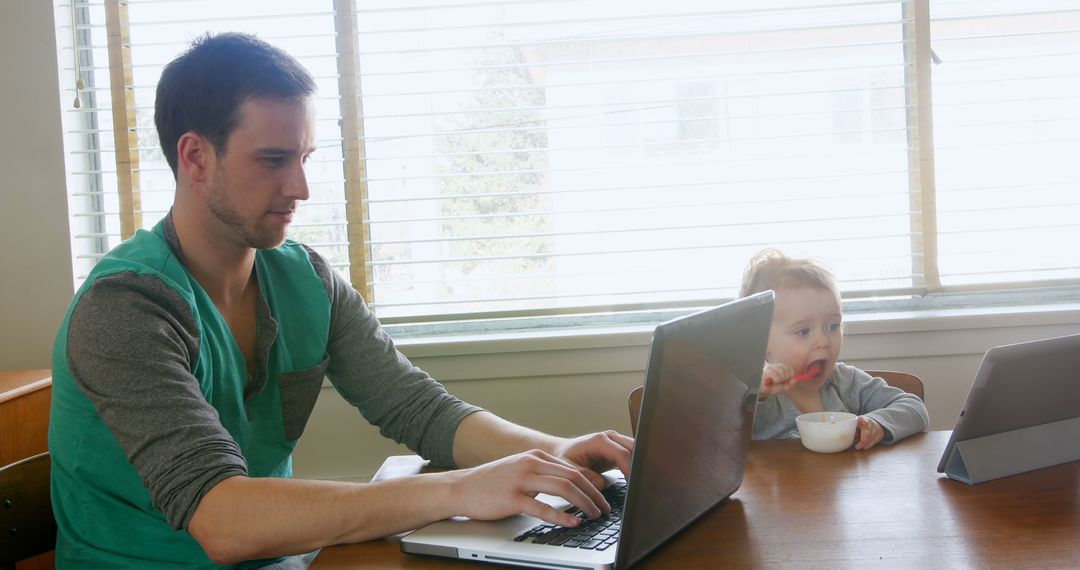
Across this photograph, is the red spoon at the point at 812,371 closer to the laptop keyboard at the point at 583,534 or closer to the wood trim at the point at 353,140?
the laptop keyboard at the point at 583,534

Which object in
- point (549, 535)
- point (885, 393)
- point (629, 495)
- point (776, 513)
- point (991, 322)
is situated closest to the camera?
point (629, 495)

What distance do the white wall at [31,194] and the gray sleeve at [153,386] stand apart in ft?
4.76

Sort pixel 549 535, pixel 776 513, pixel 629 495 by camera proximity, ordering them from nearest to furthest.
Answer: pixel 629 495, pixel 549 535, pixel 776 513

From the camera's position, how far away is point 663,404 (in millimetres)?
989

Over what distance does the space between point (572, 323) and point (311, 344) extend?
1.11 meters

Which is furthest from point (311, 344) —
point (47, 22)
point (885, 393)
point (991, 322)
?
point (991, 322)

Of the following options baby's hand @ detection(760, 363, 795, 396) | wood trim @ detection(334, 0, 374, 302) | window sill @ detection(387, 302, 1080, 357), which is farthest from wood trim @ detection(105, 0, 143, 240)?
baby's hand @ detection(760, 363, 795, 396)

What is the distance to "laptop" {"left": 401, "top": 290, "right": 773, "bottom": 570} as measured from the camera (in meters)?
0.98

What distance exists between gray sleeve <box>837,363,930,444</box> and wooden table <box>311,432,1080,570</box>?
0.50 ft

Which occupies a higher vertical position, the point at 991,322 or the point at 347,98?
the point at 347,98

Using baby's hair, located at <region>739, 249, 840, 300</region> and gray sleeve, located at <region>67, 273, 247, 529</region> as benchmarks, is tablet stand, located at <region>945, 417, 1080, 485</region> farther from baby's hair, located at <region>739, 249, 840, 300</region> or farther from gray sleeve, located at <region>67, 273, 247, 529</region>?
gray sleeve, located at <region>67, 273, 247, 529</region>

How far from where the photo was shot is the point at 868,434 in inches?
60.2

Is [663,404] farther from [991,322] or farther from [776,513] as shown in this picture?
[991,322]

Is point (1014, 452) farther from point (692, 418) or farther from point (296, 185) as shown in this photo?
point (296, 185)
